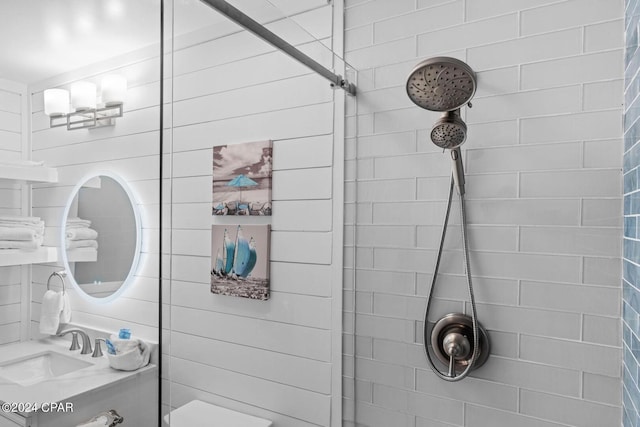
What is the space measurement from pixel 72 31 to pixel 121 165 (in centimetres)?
24

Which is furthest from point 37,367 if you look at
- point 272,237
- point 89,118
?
point 272,237

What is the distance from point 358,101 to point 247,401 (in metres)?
1.11

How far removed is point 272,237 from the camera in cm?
125

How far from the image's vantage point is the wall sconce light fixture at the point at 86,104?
71cm

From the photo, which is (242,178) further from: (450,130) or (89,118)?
(450,130)

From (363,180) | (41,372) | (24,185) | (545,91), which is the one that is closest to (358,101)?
(363,180)

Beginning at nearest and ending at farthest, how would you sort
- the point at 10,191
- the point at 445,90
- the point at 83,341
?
1. the point at 10,191
2. the point at 83,341
3. the point at 445,90

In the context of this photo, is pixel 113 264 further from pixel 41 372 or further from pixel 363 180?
pixel 363 180

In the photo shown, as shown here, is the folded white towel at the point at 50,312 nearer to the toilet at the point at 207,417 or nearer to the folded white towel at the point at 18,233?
the folded white towel at the point at 18,233

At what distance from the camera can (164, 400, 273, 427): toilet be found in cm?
92

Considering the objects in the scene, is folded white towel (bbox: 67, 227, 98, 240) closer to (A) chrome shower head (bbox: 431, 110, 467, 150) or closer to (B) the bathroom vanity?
(B) the bathroom vanity

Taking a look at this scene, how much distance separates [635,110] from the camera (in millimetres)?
1051

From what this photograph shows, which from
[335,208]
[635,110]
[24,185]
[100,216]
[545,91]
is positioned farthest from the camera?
[335,208]

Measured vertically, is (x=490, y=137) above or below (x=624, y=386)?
above
